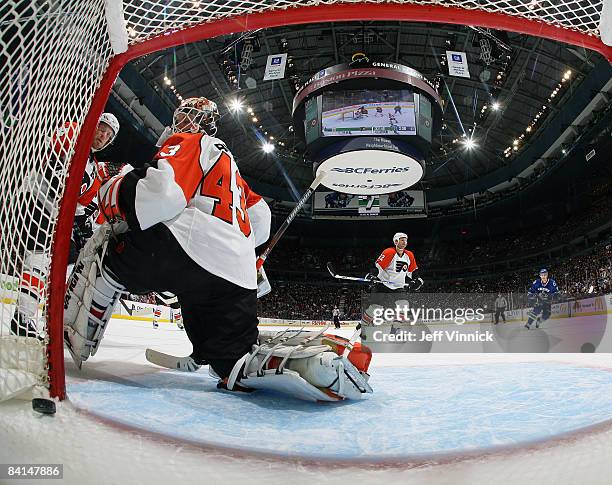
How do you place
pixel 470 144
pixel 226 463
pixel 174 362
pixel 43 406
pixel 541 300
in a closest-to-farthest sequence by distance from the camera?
pixel 226 463 → pixel 43 406 → pixel 174 362 → pixel 541 300 → pixel 470 144

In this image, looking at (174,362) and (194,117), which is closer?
(194,117)

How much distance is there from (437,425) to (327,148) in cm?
811

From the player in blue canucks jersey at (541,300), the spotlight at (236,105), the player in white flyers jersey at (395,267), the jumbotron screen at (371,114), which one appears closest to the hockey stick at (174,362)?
the player in white flyers jersey at (395,267)

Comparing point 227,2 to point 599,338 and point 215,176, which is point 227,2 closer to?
point 215,176

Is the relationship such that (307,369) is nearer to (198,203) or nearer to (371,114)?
(198,203)

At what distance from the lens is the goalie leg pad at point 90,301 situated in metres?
1.43

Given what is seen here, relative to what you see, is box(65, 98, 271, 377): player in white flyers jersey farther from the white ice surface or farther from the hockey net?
the white ice surface

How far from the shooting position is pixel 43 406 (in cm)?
86

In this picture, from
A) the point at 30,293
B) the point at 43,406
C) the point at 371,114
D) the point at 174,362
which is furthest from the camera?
the point at 371,114

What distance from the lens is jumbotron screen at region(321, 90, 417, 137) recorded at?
8219mm

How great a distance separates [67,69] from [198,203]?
0.48 meters

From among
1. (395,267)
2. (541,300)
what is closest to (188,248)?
(395,267)

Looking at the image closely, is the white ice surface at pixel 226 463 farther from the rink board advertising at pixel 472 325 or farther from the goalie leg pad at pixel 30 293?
the rink board advertising at pixel 472 325

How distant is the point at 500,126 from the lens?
14531 millimetres
